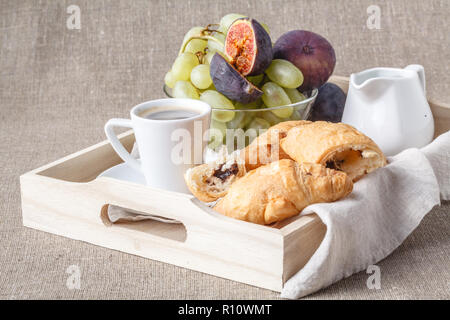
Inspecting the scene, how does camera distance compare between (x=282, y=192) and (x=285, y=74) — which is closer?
(x=282, y=192)

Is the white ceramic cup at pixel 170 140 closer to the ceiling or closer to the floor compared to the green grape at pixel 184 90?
closer to the floor

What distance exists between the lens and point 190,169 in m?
1.38

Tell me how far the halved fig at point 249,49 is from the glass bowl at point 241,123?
0.30 feet

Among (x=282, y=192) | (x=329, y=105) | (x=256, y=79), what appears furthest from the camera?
(x=329, y=105)

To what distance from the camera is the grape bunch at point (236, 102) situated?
159cm

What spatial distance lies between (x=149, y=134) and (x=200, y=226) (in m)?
0.25

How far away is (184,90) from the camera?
1.62 metres

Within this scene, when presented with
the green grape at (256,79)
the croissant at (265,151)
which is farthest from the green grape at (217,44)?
the croissant at (265,151)

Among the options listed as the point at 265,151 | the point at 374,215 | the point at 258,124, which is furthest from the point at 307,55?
the point at 374,215

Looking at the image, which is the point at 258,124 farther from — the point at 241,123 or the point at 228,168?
the point at 228,168

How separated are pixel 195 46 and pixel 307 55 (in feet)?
0.88

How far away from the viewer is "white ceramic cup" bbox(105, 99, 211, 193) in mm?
1406

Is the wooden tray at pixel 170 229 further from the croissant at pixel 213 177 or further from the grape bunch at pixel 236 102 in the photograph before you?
the grape bunch at pixel 236 102

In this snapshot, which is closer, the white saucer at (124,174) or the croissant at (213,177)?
the croissant at (213,177)
